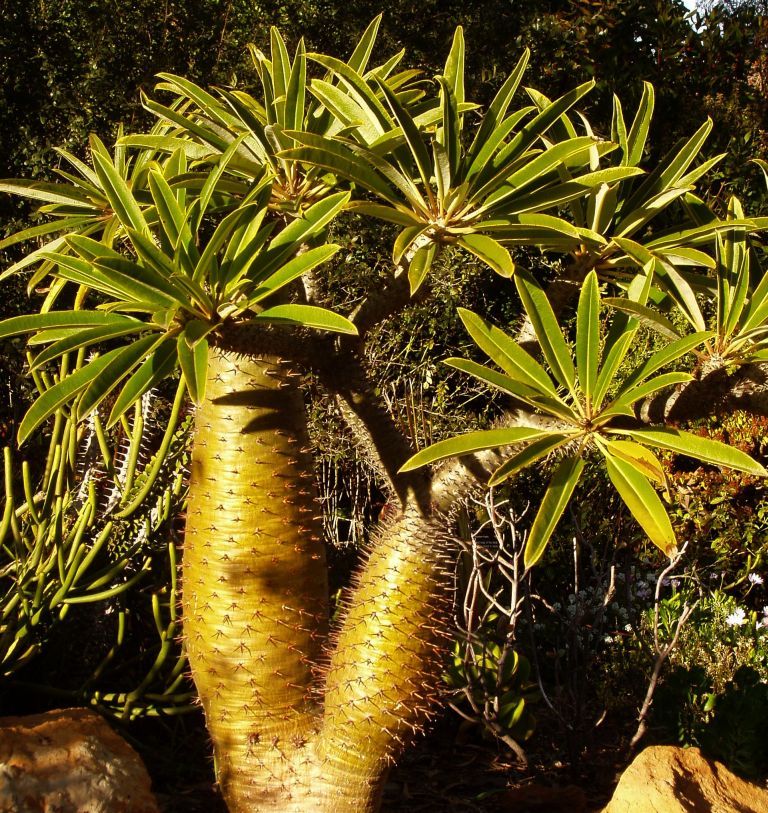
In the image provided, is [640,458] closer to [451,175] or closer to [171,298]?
[451,175]

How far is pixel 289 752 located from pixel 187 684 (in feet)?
3.31

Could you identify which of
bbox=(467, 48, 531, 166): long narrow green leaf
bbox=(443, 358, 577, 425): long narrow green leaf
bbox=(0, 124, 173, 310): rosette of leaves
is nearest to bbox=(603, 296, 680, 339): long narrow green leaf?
bbox=(443, 358, 577, 425): long narrow green leaf

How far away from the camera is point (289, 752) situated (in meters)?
2.13

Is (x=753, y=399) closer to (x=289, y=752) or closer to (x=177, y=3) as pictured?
(x=289, y=752)

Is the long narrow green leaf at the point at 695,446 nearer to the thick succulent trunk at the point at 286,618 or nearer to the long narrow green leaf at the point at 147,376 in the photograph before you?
the thick succulent trunk at the point at 286,618

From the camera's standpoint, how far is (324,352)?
1.88 meters

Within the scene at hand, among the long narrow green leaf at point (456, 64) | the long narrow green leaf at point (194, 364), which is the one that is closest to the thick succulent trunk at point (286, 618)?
the long narrow green leaf at point (194, 364)

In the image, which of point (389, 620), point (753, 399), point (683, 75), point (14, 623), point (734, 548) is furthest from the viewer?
point (683, 75)

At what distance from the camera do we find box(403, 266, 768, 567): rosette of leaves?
4.79ft

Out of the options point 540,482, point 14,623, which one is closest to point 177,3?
point 540,482

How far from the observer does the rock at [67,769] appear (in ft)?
6.01

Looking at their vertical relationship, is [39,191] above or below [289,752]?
above

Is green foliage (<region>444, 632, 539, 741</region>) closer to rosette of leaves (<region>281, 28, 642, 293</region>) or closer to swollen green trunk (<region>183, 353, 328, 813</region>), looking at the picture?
swollen green trunk (<region>183, 353, 328, 813</region>)

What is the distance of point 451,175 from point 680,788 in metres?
1.58
